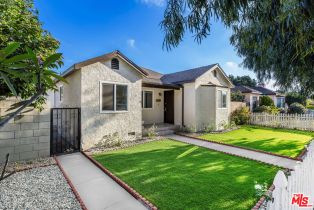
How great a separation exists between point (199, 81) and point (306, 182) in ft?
37.2

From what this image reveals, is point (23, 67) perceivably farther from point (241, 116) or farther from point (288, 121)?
point (241, 116)

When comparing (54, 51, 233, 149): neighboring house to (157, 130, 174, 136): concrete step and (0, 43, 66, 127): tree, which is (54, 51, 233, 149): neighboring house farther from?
(0, 43, 66, 127): tree

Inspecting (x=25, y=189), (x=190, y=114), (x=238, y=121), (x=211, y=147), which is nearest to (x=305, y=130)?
(x=238, y=121)

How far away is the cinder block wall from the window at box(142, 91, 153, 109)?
26.8 ft

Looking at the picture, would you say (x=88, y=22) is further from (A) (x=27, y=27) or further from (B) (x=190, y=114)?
(B) (x=190, y=114)

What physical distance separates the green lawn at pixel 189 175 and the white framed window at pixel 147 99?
6345mm

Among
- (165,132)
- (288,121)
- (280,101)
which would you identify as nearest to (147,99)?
(165,132)

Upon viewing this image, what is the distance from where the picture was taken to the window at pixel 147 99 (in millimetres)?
15221

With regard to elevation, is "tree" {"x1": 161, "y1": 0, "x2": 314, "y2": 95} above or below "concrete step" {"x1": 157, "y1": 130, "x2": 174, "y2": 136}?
above

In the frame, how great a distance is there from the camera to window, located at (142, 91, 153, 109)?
15.2 meters

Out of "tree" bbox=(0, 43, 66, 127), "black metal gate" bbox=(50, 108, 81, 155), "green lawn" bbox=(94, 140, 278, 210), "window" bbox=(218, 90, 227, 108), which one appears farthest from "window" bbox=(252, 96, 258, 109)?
"tree" bbox=(0, 43, 66, 127)

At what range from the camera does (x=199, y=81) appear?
1477 cm

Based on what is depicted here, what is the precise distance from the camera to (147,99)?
15.5 metres

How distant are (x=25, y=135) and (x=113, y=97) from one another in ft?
15.1
